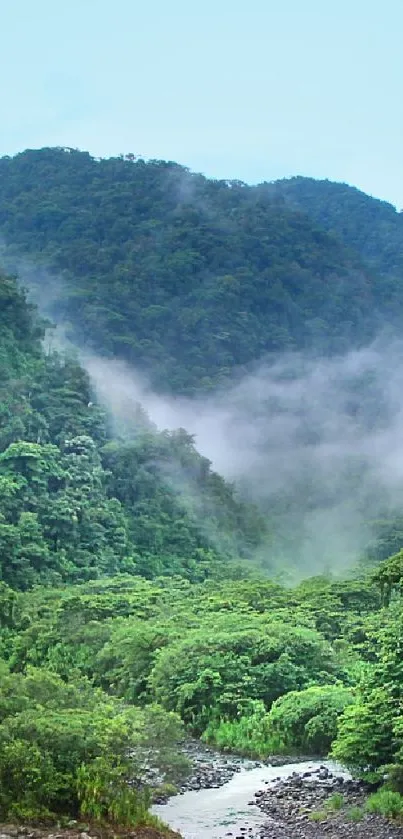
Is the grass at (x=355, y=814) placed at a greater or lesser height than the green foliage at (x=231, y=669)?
lesser

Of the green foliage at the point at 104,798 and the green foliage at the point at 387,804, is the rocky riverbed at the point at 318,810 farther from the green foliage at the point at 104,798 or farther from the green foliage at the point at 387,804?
the green foliage at the point at 104,798

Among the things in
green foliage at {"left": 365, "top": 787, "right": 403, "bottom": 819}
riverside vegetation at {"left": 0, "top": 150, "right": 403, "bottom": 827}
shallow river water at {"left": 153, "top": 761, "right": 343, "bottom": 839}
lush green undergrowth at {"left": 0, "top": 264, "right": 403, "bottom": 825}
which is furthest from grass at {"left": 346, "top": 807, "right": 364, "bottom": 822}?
shallow river water at {"left": 153, "top": 761, "right": 343, "bottom": 839}

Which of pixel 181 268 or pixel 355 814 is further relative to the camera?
pixel 181 268

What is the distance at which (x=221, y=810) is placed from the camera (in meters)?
20.1

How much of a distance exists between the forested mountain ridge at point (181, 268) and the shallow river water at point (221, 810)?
66.9 metres

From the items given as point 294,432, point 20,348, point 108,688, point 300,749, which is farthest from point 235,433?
point 300,749

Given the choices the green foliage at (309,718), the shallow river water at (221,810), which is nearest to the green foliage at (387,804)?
the shallow river water at (221,810)

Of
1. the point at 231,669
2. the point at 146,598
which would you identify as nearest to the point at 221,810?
the point at 231,669

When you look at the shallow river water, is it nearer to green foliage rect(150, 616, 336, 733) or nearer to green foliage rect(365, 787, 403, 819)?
green foliage rect(365, 787, 403, 819)

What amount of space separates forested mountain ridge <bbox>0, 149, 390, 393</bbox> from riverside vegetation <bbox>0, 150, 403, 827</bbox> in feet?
1.27

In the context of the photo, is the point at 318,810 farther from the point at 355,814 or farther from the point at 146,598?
the point at 146,598

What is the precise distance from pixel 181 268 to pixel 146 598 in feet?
224

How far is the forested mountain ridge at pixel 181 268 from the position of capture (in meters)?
96.1

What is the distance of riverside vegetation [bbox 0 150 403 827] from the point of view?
18328mm
